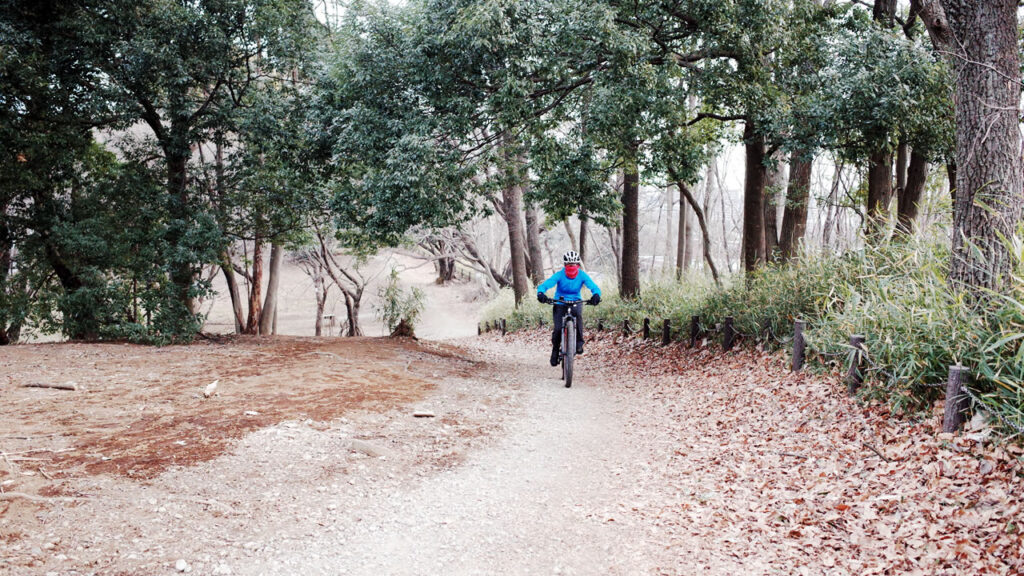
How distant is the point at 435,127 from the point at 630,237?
695 centimetres

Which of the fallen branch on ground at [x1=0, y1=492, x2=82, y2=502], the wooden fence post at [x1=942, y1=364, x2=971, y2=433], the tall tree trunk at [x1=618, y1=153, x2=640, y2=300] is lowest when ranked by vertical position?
the fallen branch on ground at [x1=0, y1=492, x2=82, y2=502]

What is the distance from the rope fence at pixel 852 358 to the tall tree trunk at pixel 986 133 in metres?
0.99

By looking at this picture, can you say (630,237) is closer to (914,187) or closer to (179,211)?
(914,187)

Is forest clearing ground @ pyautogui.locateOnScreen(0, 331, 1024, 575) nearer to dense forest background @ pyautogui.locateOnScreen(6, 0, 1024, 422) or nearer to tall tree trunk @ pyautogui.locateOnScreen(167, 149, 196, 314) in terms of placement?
dense forest background @ pyautogui.locateOnScreen(6, 0, 1024, 422)

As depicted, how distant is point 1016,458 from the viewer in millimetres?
3781

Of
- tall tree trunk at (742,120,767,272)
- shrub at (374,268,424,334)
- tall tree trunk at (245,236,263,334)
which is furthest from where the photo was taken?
tall tree trunk at (245,236,263,334)

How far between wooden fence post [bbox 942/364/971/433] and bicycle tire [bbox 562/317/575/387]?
198 inches

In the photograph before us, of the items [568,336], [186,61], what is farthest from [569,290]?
[186,61]

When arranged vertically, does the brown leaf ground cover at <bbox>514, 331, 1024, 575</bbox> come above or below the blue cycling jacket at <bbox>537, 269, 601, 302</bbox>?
below

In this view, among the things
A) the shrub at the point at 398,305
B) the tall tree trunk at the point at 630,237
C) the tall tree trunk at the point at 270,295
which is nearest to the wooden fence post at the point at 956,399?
the tall tree trunk at the point at 630,237

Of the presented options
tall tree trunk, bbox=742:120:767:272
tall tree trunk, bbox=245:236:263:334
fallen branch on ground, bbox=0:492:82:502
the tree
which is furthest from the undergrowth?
tall tree trunk, bbox=245:236:263:334

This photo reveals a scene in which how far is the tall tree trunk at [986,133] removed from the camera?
5184 millimetres

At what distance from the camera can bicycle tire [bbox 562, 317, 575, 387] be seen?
29.2 ft

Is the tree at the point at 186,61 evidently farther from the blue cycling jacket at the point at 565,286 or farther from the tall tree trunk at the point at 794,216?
the tall tree trunk at the point at 794,216
